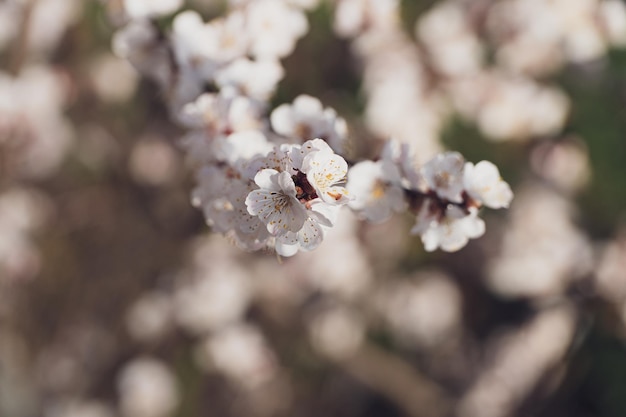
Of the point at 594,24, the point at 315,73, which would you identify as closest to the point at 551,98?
the point at 594,24

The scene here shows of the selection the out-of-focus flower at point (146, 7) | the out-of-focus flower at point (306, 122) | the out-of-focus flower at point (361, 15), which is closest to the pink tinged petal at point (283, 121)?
the out-of-focus flower at point (306, 122)

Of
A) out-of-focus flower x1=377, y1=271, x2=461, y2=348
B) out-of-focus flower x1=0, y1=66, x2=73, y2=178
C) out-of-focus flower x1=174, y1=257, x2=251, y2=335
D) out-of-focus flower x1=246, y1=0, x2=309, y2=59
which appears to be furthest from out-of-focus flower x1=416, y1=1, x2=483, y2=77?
out-of-focus flower x1=0, y1=66, x2=73, y2=178

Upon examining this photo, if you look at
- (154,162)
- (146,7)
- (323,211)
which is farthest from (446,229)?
(154,162)

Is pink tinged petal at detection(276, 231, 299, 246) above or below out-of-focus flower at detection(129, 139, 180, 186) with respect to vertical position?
below

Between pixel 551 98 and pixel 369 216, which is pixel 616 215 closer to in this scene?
pixel 551 98

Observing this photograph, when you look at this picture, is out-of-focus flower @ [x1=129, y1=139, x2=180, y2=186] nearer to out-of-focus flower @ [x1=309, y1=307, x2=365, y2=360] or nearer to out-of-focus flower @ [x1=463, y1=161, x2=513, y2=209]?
out-of-focus flower @ [x1=309, y1=307, x2=365, y2=360]

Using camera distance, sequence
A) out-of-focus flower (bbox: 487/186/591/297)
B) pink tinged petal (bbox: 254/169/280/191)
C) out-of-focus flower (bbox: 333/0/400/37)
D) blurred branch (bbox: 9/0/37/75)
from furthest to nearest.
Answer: out-of-focus flower (bbox: 487/186/591/297) < blurred branch (bbox: 9/0/37/75) < out-of-focus flower (bbox: 333/0/400/37) < pink tinged petal (bbox: 254/169/280/191)

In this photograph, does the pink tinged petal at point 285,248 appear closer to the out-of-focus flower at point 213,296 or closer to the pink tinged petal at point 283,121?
the pink tinged petal at point 283,121
